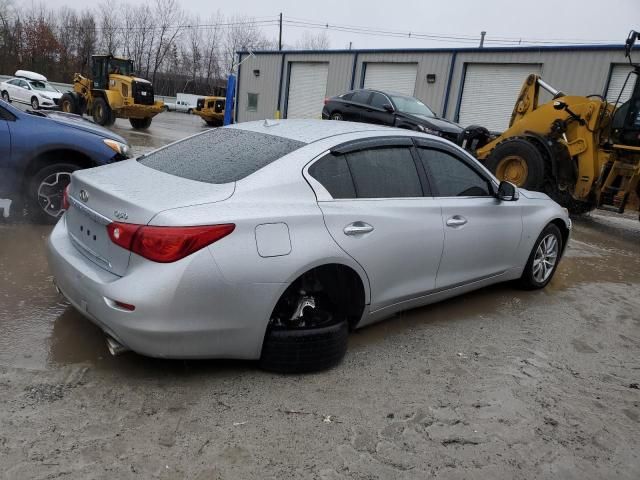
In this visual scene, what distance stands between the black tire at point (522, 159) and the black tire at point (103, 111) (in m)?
16.1

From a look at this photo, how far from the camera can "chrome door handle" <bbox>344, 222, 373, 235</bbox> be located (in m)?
3.23

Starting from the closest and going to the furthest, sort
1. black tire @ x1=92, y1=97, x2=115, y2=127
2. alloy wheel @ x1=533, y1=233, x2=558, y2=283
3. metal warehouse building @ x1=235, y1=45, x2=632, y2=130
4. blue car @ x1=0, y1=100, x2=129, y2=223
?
alloy wheel @ x1=533, y1=233, x2=558, y2=283 < blue car @ x1=0, y1=100, x2=129, y2=223 < metal warehouse building @ x1=235, y1=45, x2=632, y2=130 < black tire @ x1=92, y1=97, x2=115, y2=127

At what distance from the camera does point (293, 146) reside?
11.1ft

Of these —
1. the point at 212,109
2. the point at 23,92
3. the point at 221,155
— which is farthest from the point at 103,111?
the point at 221,155

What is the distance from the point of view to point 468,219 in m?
4.09

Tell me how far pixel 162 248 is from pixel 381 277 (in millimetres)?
1454

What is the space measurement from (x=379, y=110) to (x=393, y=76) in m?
9.32

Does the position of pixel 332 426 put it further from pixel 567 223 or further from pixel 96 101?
pixel 96 101

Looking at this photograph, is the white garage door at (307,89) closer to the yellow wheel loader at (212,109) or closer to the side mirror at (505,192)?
the yellow wheel loader at (212,109)

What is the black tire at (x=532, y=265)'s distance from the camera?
4984 millimetres

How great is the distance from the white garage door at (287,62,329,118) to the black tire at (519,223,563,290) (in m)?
20.6

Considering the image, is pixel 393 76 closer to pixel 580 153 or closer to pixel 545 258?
pixel 580 153

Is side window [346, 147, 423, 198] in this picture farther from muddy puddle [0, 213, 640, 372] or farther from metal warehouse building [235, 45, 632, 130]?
metal warehouse building [235, 45, 632, 130]

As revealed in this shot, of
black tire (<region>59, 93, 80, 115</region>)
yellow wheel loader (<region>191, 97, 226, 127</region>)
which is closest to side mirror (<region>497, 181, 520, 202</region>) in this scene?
black tire (<region>59, 93, 80, 115</region>)
